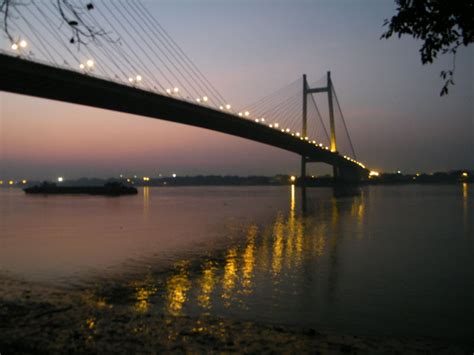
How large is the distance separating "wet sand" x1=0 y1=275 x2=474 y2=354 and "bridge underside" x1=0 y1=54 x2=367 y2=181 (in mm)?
17252

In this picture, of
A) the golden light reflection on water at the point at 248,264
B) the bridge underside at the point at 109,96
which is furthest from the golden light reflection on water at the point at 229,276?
the bridge underside at the point at 109,96

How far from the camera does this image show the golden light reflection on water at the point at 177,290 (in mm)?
7559

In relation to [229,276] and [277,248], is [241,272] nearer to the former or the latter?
[229,276]

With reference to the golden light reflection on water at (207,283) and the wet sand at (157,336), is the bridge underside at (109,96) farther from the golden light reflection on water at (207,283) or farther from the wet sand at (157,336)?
the wet sand at (157,336)

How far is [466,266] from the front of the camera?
11.7 metres

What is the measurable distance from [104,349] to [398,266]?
27.8 feet

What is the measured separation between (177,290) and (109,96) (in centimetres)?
2188

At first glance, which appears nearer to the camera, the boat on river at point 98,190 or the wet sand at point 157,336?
the wet sand at point 157,336

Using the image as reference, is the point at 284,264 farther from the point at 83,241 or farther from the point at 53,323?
the point at 83,241

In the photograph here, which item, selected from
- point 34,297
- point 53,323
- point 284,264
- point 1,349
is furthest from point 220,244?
point 1,349

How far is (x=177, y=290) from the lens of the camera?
888 cm

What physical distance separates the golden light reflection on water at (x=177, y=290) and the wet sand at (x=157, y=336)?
0.77 meters

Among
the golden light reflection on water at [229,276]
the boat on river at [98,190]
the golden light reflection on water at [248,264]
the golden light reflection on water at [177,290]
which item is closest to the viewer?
the golden light reflection on water at [177,290]

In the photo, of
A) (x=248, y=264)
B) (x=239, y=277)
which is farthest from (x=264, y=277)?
(x=248, y=264)
